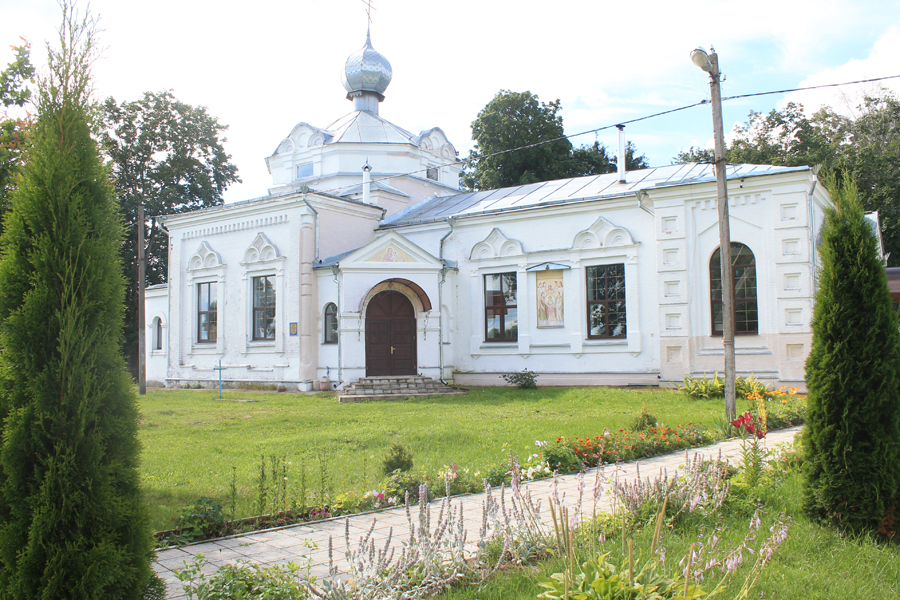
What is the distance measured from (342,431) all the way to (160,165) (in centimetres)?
2797

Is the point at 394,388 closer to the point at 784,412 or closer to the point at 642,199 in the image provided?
the point at 642,199

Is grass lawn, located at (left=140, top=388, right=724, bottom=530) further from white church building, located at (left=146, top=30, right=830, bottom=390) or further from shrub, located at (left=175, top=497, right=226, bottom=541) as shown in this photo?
white church building, located at (left=146, top=30, right=830, bottom=390)

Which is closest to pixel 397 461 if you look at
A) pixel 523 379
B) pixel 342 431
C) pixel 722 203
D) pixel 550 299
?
pixel 342 431

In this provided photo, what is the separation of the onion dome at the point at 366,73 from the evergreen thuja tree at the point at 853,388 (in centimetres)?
2511

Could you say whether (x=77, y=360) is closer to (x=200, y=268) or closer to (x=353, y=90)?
(x=200, y=268)

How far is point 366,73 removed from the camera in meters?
27.7

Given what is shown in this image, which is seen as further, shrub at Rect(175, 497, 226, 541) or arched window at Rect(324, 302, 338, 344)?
arched window at Rect(324, 302, 338, 344)

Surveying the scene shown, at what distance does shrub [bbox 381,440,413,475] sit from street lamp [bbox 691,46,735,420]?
5.74 m

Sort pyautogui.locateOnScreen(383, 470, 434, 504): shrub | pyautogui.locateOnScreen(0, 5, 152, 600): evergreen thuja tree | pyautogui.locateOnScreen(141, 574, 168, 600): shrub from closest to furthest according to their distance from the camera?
pyautogui.locateOnScreen(0, 5, 152, 600): evergreen thuja tree → pyautogui.locateOnScreen(141, 574, 168, 600): shrub → pyautogui.locateOnScreen(383, 470, 434, 504): shrub

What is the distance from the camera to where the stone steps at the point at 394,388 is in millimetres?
17719

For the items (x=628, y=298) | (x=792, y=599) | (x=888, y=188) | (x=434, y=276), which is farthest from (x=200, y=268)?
(x=888, y=188)

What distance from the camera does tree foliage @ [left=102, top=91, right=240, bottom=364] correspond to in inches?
1313

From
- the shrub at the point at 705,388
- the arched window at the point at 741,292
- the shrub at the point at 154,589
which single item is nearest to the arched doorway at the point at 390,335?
the shrub at the point at 705,388

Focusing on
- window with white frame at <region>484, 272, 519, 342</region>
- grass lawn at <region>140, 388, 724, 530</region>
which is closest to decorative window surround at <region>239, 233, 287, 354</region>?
grass lawn at <region>140, 388, 724, 530</region>
